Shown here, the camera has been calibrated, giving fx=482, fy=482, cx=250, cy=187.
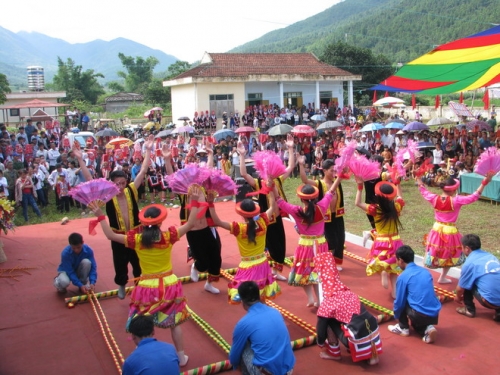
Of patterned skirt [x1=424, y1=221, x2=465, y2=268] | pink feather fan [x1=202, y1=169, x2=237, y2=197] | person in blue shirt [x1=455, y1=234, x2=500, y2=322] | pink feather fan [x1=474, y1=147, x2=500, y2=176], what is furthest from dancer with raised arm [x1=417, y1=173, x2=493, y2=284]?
pink feather fan [x1=202, y1=169, x2=237, y2=197]

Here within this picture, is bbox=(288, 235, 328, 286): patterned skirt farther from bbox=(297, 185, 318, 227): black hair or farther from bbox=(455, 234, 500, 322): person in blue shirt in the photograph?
bbox=(455, 234, 500, 322): person in blue shirt

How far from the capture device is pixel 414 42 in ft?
241

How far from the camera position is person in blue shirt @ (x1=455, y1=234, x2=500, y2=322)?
211 inches

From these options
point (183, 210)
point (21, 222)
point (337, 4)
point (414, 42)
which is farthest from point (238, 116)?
point (337, 4)

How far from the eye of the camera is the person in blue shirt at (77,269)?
6.64 m

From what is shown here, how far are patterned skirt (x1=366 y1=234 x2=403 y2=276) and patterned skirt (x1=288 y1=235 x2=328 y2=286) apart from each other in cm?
74

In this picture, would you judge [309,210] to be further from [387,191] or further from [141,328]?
[141,328]

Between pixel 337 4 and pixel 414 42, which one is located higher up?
pixel 337 4

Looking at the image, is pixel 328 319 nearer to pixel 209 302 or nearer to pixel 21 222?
pixel 209 302

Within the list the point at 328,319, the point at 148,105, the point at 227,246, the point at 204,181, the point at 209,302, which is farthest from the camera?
the point at 148,105

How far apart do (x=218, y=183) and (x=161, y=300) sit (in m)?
1.39

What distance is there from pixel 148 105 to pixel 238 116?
23.2 m

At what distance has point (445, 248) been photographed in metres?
6.39

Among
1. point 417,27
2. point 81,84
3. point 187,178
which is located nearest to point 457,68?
point 187,178
